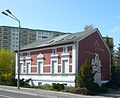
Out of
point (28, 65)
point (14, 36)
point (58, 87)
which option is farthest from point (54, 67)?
point (14, 36)

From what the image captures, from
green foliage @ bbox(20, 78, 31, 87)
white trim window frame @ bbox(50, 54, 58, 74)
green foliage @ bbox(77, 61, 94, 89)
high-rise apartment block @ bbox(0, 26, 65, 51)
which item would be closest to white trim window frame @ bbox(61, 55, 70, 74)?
white trim window frame @ bbox(50, 54, 58, 74)

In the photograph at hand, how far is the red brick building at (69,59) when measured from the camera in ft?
127

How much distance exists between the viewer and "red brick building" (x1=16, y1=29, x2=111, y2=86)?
38688 millimetres

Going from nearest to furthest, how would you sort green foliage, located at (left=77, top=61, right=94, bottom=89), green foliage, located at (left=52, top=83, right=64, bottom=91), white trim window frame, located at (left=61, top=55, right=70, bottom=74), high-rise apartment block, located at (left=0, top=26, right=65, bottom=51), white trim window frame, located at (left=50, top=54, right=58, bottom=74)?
green foliage, located at (left=77, top=61, right=94, bottom=89)
green foliage, located at (left=52, top=83, right=64, bottom=91)
white trim window frame, located at (left=61, top=55, right=70, bottom=74)
white trim window frame, located at (left=50, top=54, right=58, bottom=74)
high-rise apartment block, located at (left=0, top=26, right=65, bottom=51)

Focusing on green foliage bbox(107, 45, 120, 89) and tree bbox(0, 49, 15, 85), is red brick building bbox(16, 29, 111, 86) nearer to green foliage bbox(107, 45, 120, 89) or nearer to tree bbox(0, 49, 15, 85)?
green foliage bbox(107, 45, 120, 89)

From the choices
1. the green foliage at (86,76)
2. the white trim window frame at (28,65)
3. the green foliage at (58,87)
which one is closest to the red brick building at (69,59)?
the white trim window frame at (28,65)

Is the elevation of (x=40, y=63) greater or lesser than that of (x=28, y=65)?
greater

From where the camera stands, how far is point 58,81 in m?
40.6

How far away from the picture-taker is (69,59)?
39156 millimetres

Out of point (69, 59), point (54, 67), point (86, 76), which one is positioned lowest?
point (86, 76)

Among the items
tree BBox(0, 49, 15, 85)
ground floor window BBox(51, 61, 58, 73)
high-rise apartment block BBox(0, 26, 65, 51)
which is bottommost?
ground floor window BBox(51, 61, 58, 73)

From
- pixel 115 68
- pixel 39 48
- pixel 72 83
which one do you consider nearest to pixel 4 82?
pixel 39 48

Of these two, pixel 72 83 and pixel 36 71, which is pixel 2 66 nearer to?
pixel 36 71

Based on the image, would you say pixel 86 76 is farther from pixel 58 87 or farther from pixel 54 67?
pixel 54 67
